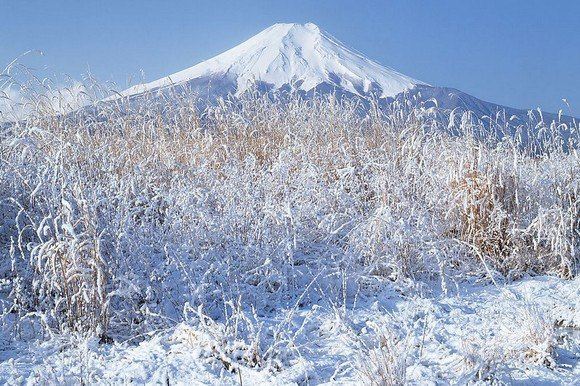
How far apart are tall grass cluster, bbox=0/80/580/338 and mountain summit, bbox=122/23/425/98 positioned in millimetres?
28453

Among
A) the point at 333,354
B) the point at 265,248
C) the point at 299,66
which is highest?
the point at 299,66

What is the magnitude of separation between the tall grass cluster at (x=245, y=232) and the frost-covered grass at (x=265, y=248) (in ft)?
0.05

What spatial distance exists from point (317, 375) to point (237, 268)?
46.5 inches

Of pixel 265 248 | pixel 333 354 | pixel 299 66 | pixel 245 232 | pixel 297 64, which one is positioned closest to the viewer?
pixel 333 354

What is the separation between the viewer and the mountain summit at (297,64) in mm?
35469

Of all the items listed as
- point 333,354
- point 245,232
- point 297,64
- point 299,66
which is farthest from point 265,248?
point 297,64

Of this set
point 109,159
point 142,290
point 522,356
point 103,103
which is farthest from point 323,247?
point 103,103

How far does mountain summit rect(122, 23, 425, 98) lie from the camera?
116 feet

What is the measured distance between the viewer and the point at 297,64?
4553cm

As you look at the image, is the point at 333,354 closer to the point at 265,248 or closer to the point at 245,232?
the point at 265,248

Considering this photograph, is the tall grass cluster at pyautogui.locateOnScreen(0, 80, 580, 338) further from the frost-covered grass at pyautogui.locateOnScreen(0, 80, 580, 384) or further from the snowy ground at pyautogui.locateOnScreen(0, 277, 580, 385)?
the snowy ground at pyautogui.locateOnScreen(0, 277, 580, 385)

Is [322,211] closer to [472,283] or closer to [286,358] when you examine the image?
[472,283]

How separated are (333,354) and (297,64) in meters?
44.6

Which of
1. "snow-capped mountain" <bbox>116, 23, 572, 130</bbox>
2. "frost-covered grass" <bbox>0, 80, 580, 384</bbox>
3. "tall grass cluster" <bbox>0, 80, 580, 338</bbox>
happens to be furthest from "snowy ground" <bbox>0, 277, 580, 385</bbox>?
"snow-capped mountain" <bbox>116, 23, 572, 130</bbox>
